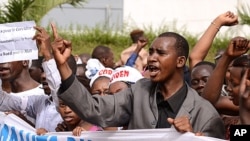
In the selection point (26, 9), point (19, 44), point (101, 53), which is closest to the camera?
point (19, 44)

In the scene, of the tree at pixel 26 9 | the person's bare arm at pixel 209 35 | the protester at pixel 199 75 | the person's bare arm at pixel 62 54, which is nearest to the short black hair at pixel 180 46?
the person's bare arm at pixel 62 54

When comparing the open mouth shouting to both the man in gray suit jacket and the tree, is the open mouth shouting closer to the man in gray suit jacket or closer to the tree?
the man in gray suit jacket

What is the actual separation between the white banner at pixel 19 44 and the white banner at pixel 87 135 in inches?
26.2

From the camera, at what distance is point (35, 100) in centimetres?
929

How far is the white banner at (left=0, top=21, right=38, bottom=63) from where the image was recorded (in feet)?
29.7

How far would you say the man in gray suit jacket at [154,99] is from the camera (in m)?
6.86

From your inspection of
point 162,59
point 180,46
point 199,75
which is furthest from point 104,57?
point 162,59

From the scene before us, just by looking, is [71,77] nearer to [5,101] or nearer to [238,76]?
[238,76]

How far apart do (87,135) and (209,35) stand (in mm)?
1769

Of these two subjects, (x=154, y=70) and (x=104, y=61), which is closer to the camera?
(x=154, y=70)

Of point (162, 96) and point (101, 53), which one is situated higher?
point (162, 96)

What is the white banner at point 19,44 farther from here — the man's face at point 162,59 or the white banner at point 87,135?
the man's face at point 162,59

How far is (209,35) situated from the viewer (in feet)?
28.5

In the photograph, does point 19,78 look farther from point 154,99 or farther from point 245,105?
point 245,105
